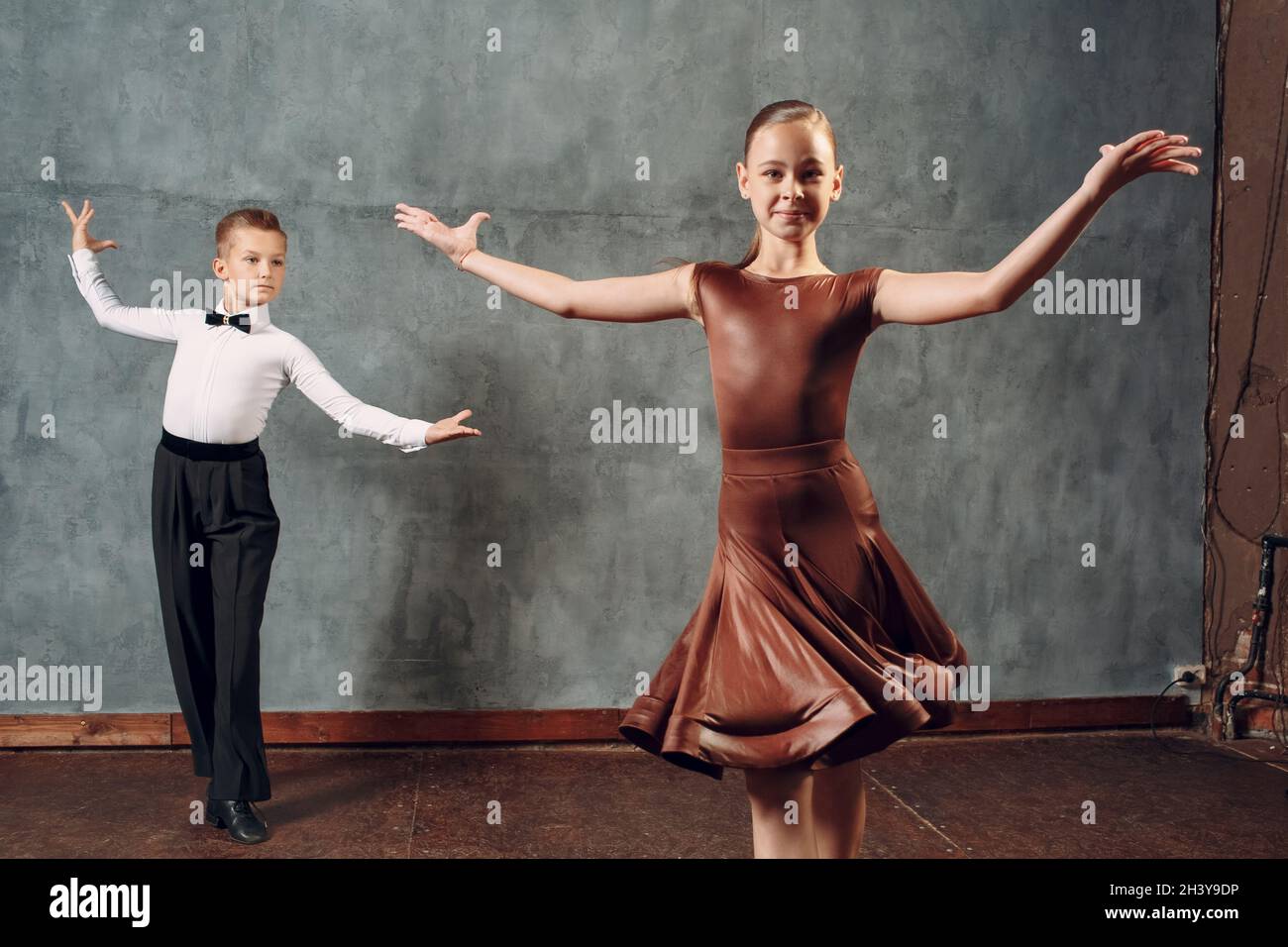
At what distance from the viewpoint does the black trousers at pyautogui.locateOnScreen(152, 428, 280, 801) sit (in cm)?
333

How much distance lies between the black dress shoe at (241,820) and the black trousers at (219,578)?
42 millimetres

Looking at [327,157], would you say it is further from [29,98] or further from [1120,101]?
[1120,101]

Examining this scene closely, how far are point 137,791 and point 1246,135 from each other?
507 cm

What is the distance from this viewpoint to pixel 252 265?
3.24 metres

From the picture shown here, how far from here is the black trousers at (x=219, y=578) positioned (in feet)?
10.9

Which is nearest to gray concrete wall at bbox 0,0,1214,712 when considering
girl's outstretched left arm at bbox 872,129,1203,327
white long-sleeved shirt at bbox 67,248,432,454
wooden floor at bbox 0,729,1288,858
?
wooden floor at bbox 0,729,1288,858

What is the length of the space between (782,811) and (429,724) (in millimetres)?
2537

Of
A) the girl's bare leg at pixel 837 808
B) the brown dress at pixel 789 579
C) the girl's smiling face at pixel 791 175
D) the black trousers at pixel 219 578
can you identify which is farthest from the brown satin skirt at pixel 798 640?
the black trousers at pixel 219 578

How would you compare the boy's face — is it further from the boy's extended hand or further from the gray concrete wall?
the gray concrete wall

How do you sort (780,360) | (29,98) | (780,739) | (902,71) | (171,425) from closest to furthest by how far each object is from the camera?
(780,739)
(780,360)
(171,425)
(29,98)
(902,71)

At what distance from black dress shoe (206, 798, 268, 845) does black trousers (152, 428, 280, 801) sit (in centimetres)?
4

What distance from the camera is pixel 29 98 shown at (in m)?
4.16

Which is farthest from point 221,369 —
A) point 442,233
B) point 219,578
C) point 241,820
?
point 241,820

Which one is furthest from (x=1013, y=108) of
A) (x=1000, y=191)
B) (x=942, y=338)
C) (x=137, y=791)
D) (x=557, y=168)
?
(x=137, y=791)
